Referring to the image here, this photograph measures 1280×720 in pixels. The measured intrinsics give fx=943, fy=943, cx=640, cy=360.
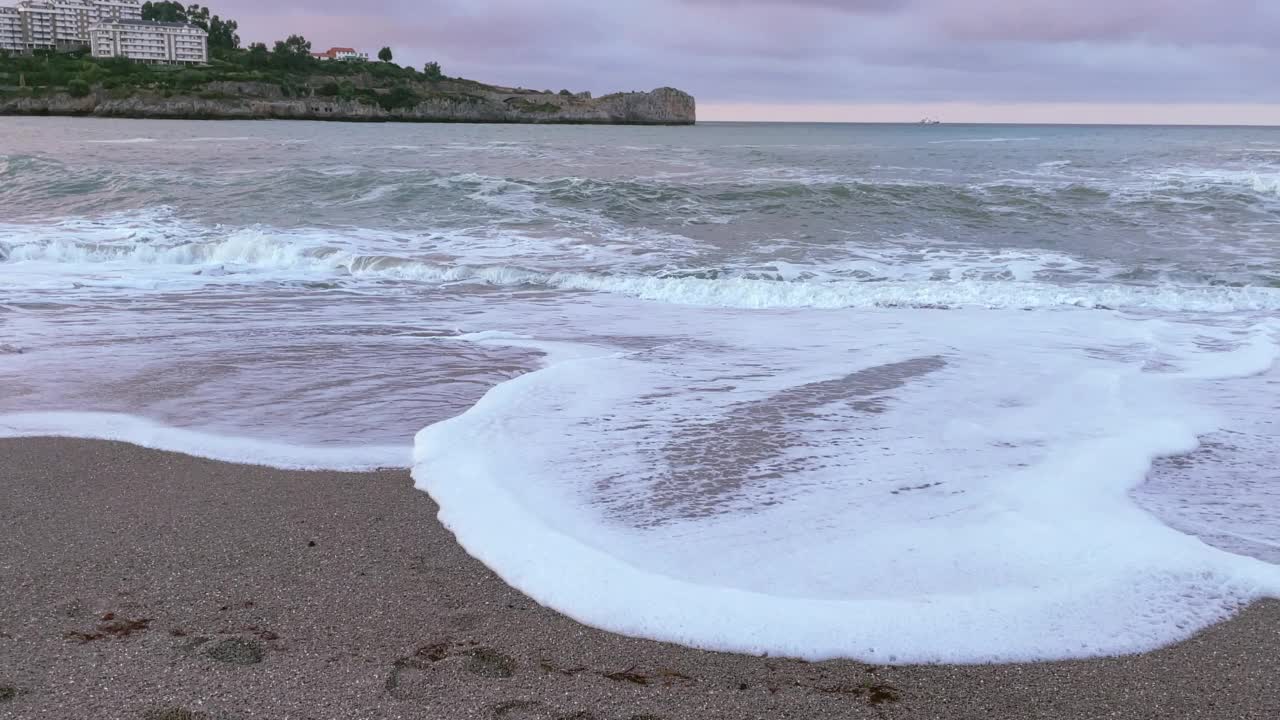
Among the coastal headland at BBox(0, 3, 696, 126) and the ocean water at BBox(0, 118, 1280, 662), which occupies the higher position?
the coastal headland at BBox(0, 3, 696, 126)

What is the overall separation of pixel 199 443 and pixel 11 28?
7354 inches

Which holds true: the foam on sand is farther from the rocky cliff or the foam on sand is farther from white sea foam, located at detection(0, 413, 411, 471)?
the rocky cliff

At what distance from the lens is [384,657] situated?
279 centimetres

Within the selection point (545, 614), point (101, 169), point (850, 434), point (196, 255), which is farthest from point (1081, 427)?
point (101, 169)

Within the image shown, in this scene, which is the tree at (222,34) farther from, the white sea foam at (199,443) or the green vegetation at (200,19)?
the white sea foam at (199,443)

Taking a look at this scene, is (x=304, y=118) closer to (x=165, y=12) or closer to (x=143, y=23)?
(x=143, y=23)

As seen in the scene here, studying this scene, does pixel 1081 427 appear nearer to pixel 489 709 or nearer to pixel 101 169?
pixel 489 709

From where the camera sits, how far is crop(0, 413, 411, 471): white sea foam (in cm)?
450

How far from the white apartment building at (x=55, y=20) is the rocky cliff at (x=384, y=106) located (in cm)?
6681

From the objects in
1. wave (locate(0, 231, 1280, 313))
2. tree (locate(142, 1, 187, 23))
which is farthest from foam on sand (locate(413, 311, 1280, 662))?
tree (locate(142, 1, 187, 23))

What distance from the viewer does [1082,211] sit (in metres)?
18.3

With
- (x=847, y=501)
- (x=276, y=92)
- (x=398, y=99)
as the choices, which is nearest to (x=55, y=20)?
(x=276, y=92)

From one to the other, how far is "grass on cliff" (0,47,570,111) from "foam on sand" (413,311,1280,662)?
333 feet

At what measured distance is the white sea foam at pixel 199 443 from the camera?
4496 millimetres
